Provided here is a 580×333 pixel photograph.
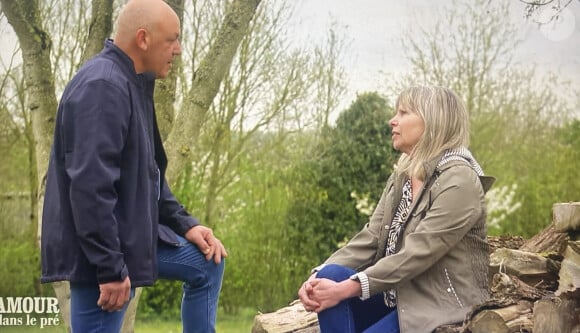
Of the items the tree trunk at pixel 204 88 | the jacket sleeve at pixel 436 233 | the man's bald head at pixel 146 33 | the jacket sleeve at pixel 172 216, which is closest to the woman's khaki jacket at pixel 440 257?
the jacket sleeve at pixel 436 233

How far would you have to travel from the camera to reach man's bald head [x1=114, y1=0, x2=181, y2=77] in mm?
2066

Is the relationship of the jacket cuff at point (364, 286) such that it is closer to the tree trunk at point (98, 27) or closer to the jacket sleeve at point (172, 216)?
the jacket sleeve at point (172, 216)

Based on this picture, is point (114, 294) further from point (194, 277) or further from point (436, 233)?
point (436, 233)

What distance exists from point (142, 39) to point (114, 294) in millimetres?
649

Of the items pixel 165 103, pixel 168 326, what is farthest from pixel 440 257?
pixel 168 326

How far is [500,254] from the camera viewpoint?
3.36m

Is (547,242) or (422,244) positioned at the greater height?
(422,244)

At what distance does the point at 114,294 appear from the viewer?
192cm

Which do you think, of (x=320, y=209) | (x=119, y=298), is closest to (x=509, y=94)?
(x=320, y=209)

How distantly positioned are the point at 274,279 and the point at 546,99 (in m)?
3.09

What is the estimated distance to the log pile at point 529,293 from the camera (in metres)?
2.36

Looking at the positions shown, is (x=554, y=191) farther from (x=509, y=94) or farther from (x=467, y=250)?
(x=467, y=250)

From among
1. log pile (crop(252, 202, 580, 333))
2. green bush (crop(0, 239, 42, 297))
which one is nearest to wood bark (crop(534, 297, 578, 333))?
log pile (crop(252, 202, 580, 333))

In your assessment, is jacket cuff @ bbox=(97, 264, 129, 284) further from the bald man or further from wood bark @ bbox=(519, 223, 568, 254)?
wood bark @ bbox=(519, 223, 568, 254)
